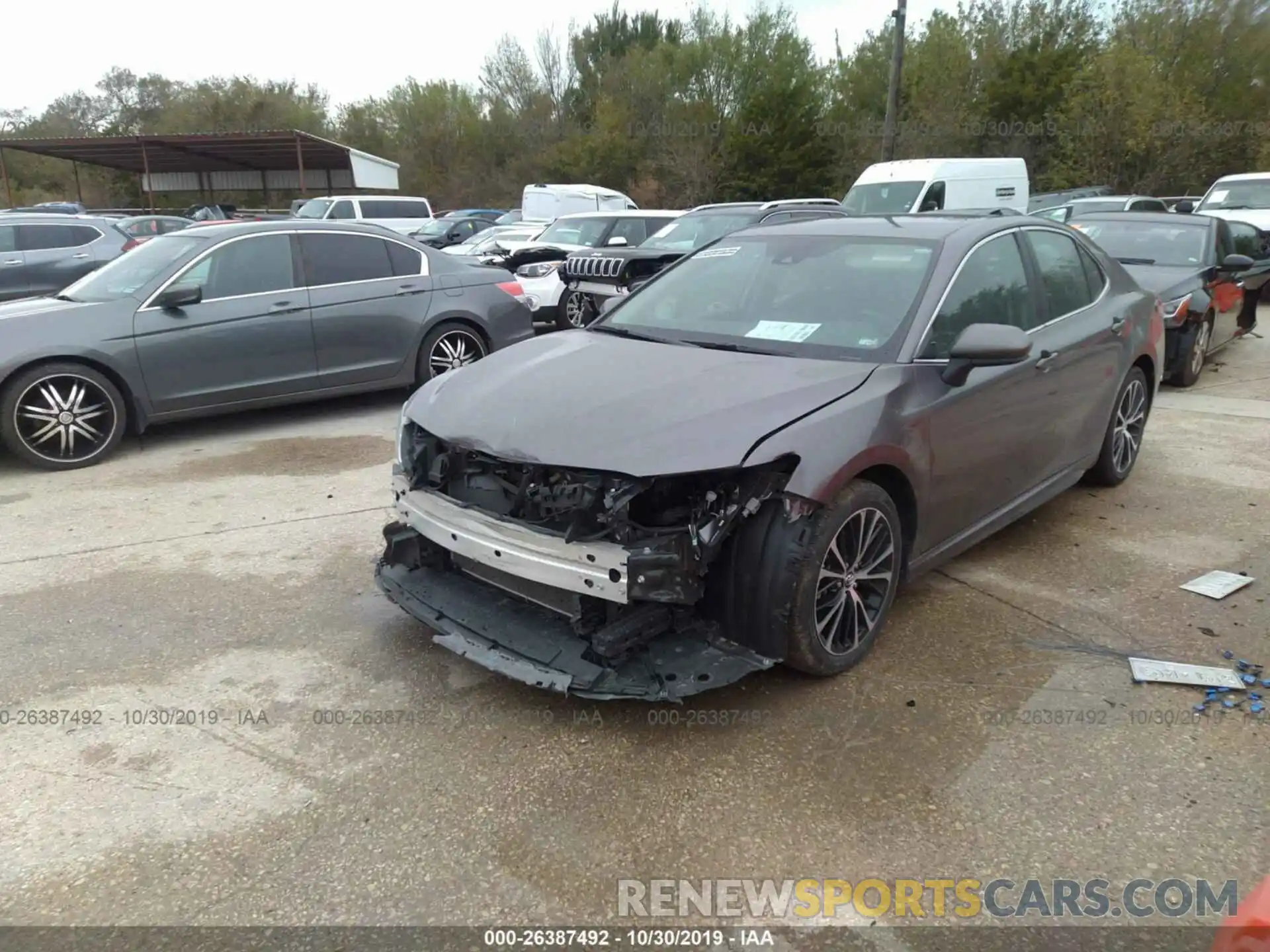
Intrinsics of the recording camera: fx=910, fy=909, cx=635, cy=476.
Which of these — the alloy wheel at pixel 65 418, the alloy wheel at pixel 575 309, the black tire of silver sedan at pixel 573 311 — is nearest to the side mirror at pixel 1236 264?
the black tire of silver sedan at pixel 573 311

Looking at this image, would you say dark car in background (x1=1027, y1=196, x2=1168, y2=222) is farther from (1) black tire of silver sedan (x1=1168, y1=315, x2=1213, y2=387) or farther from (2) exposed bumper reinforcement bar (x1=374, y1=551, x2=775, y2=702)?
Answer: (2) exposed bumper reinforcement bar (x1=374, y1=551, x2=775, y2=702)

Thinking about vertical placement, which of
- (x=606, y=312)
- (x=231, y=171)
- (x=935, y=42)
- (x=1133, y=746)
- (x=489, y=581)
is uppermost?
(x=935, y=42)

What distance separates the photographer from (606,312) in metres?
4.58

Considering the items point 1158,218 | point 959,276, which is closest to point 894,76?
point 1158,218

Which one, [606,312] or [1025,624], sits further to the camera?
[606,312]

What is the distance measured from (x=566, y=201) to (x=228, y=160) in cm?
2038

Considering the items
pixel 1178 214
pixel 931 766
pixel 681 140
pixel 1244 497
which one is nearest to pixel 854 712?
pixel 931 766

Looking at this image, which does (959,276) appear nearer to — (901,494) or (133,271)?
(901,494)

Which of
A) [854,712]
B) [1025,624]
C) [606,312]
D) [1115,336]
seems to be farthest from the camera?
[1115,336]

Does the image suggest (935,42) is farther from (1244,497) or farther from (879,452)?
(879,452)

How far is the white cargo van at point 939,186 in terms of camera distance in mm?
15055

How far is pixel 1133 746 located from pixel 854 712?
0.90 meters

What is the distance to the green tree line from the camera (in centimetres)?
2767

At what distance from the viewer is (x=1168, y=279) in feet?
27.1
